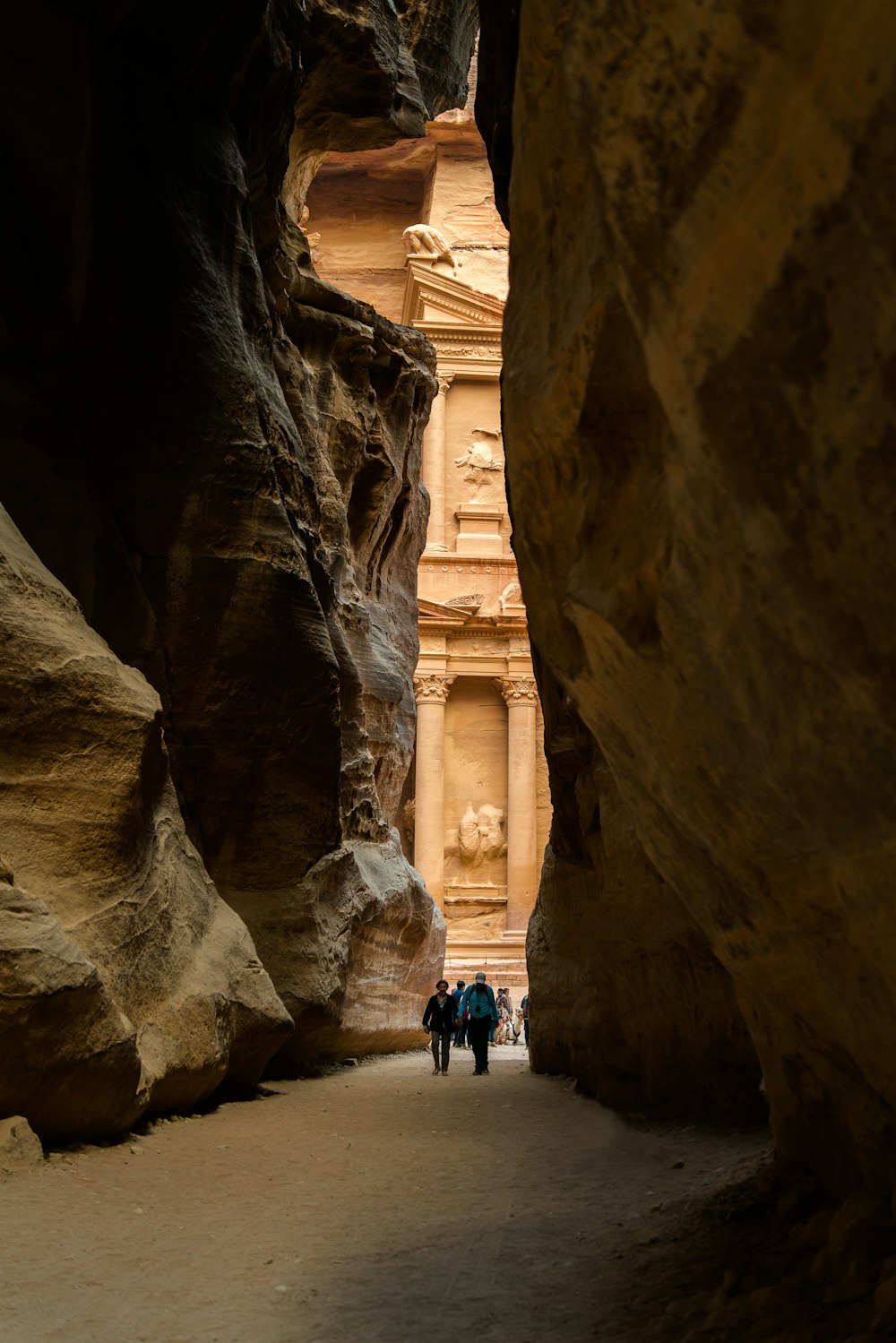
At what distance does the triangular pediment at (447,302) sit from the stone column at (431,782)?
954cm

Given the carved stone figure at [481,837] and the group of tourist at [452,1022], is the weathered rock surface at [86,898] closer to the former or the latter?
the group of tourist at [452,1022]

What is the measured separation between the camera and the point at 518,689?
3159 cm

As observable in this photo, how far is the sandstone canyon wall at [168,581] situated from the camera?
24.1ft

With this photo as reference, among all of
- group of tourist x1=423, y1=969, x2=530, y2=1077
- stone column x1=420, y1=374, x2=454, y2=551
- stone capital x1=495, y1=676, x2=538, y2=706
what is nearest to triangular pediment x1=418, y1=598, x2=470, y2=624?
stone capital x1=495, y1=676, x2=538, y2=706

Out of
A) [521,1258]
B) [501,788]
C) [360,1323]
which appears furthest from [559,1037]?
[501,788]

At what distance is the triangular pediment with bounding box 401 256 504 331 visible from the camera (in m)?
33.0

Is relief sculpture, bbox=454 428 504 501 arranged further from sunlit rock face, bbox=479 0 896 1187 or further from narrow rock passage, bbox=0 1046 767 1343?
sunlit rock face, bbox=479 0 896 1187

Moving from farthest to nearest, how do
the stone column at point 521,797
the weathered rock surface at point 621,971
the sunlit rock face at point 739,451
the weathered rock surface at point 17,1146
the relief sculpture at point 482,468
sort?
the relief sculpture at point 482,468 < the stone column at point 521,797 < the weathered rock surface at point 621,971 < the weathered rock surface at point 17,1146 < the sunlit rock face at point 739,451

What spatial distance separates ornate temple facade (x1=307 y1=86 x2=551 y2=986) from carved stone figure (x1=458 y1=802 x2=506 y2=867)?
32 millimetres

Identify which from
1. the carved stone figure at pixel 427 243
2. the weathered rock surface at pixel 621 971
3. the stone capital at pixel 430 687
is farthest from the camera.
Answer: the carved stone figure at pixel 427 243

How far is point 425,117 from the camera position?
16.3 metres

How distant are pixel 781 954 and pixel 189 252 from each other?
9667 millimetres

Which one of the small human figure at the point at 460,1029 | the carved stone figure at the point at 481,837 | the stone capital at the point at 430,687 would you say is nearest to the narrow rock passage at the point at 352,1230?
the small human figure at the point at 460,1029

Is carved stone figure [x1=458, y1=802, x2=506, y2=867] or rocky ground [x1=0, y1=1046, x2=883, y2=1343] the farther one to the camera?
carved stone figure [x1=458, y1=802, x2=506, y2=867]
